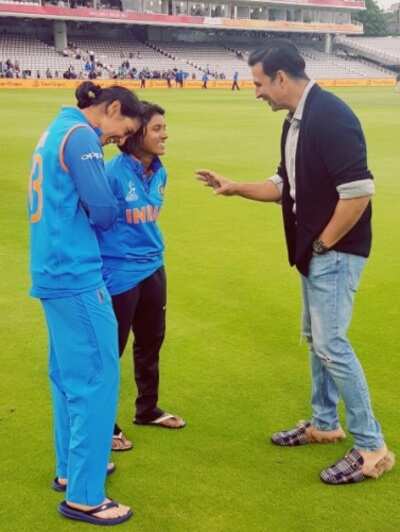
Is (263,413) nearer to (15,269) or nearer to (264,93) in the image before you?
(264,93)

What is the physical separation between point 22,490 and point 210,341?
2294mm

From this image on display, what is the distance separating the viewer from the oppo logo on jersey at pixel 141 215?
3.80 meters

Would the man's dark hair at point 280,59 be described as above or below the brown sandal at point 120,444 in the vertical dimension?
above

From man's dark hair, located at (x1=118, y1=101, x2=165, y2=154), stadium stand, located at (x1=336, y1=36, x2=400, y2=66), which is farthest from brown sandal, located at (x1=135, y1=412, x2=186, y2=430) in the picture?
stadium stand, located at (x1=336, y1=36, x2=400, y2=66)

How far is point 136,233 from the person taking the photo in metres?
3.86

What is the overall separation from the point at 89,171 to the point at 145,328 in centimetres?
149

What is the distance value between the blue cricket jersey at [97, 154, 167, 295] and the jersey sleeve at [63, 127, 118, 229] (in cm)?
73

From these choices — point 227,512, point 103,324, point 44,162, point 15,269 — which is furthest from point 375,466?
point 15,269

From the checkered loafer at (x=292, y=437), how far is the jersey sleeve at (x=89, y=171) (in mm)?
1846

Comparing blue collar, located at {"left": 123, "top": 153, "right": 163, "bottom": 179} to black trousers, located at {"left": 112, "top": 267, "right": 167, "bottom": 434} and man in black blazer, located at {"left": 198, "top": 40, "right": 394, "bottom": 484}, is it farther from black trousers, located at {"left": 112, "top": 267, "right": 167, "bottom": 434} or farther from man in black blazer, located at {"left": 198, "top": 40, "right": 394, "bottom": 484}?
man in black blazer, located at {"left": 198, "top": 40, "right": 394, "bottom": 484}

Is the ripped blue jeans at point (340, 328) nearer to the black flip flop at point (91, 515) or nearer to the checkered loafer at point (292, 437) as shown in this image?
the checkered loafer at point (292, 437)

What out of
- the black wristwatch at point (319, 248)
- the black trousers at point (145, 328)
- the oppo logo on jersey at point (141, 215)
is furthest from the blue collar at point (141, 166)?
the black wristwatch at point (319, 248)

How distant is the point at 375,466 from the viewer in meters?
3.75

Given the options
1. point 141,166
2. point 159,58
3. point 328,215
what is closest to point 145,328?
point 141,166
